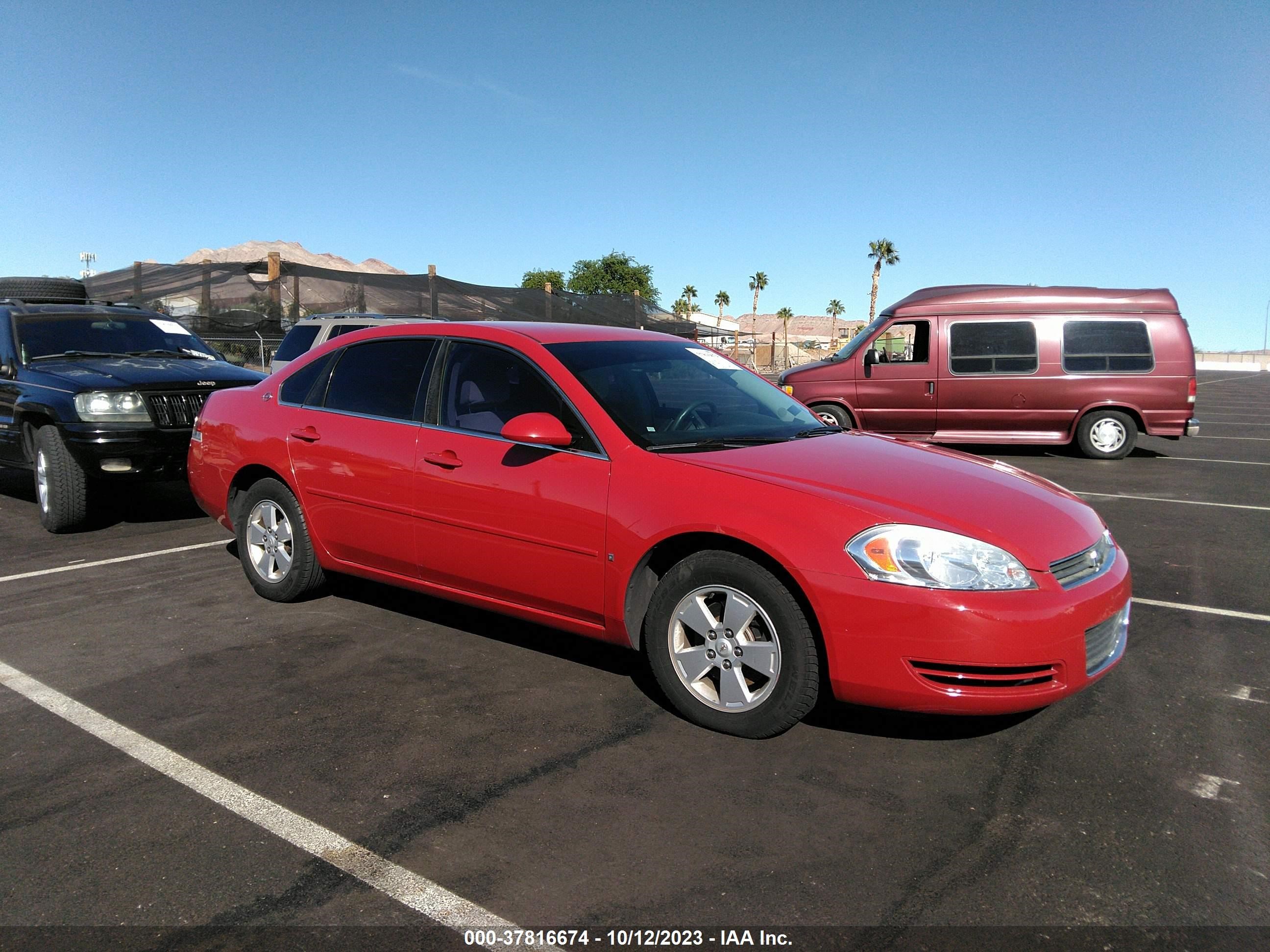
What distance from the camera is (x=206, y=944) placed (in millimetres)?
2285

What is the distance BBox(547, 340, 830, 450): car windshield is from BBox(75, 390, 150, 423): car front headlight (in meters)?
4.47

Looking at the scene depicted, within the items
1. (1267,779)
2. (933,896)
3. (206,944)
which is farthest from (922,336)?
(206,944)

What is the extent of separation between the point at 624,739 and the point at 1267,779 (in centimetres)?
220

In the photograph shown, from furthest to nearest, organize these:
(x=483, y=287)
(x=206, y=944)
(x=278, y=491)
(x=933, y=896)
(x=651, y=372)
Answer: (x=483, y=287)
(x=278, y=491)
(x=651, y=372)
(x=933, y=896)
(x=206, y=944)

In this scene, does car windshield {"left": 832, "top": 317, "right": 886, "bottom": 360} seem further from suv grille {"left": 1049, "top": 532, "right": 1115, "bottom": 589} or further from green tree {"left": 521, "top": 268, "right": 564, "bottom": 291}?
green tree {"left": 521, "top": 268, "right": 564, "bottom": 291}

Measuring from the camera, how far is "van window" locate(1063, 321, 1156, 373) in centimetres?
1220

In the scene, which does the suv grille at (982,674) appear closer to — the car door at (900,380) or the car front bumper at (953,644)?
the car front bumper at (953,644)

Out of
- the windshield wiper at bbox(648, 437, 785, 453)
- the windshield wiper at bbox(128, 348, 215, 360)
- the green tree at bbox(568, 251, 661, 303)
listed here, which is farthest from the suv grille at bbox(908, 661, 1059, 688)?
the green tree at bbox(568, 251, 661, 303)

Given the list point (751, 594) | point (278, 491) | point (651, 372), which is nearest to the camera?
point (751, 594)

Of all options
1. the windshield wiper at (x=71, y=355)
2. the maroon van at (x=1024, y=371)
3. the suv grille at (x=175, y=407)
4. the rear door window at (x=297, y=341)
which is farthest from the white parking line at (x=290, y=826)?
the maroon van at (x=1024, y=371)

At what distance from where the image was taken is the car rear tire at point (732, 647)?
129 inches

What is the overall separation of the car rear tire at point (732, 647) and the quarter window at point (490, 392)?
37.5 inches

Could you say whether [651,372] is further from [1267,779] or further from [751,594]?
[1267,779]

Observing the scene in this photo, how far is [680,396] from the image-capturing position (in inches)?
171
